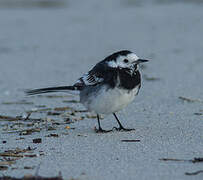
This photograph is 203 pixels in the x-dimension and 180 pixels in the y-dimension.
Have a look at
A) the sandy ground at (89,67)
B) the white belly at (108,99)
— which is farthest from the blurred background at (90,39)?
the white belly at (108,99)

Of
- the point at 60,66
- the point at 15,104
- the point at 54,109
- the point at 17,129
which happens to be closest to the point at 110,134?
the point at 17,129

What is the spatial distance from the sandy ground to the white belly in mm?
272

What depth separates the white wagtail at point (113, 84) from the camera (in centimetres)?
533

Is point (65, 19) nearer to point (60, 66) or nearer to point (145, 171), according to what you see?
point (60, 66)

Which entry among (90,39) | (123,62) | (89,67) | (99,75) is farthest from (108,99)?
(90,39)

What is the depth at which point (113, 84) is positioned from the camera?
210 inches

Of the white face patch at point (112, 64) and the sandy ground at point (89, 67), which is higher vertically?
the white face patch at point (112, 64)

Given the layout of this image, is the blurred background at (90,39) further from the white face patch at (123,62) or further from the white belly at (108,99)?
the white belly at (108,99)

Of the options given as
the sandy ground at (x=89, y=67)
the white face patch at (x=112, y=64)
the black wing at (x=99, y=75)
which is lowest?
the sandy ground at (x=89, y=67)

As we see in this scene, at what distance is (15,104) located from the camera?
716cm

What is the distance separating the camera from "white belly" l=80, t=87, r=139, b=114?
209 inches

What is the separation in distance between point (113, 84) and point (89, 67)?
4366 millimetres

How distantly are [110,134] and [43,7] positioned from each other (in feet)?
38.7

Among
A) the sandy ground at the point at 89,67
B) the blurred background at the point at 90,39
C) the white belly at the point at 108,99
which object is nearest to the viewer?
the sandy ground at the point at 89,67
